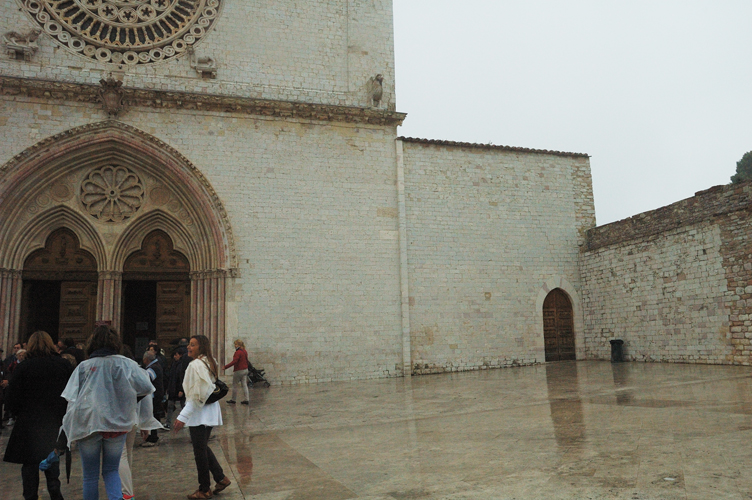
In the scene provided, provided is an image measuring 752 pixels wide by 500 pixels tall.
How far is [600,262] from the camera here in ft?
56.8

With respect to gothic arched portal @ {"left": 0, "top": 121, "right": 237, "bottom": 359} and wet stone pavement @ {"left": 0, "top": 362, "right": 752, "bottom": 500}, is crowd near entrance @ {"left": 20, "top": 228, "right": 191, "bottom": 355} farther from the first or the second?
wet stone pavement @ {"left": 0, "top": 362, "right": 752, "bottom": 500}

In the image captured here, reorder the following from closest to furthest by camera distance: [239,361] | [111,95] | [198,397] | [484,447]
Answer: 1. [198,397]
2. [484,447]
3. [239,361]
4. [111,95]

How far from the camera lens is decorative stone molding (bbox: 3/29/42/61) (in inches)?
527

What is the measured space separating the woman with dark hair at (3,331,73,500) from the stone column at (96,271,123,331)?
984 centimetres

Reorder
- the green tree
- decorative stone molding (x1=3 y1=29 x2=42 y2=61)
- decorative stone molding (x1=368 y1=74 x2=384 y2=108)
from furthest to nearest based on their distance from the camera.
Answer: the green tree → decorative stone molding (x1=368 y1=74 x2=384 y2=108) → decorative stone molding (x1=3 y1=29 x2=42 y2=61)

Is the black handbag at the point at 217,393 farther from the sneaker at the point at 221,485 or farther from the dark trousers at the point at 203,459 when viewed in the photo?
the sneaker at the point at 221,485

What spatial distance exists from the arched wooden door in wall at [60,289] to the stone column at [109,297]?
416 mm

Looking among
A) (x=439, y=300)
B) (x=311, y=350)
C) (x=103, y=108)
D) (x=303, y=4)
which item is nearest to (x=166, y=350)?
(x=311, y=350)

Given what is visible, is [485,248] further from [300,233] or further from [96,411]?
[96,411]

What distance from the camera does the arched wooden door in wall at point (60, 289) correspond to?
13914mm

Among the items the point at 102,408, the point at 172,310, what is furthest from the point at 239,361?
the point at 102,408

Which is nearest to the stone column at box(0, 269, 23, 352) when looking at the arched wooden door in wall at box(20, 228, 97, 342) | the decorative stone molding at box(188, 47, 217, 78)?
the arched wooden door in wall at box(20, 228, 97, 342)

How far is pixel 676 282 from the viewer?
49.2ft

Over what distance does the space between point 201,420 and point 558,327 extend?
15042 millimetres
